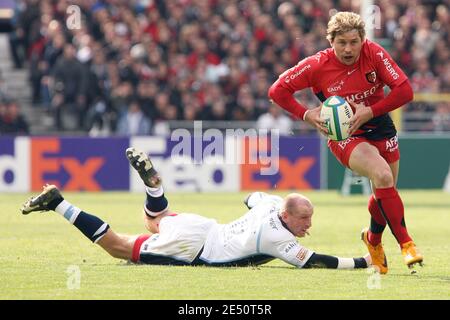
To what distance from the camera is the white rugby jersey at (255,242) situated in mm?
10281

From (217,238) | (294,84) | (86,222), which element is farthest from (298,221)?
(86,222)

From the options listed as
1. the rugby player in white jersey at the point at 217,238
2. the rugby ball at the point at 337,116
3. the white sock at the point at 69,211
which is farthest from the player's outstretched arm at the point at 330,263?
the white sock at the point at 69,211

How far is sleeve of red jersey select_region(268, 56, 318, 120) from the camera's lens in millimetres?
10906

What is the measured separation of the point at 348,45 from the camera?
34.4 ft

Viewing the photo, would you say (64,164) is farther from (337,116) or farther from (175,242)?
(337,116)

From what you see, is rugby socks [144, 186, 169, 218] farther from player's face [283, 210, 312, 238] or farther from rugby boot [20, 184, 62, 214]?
player's face [283, 210, 312, 238]

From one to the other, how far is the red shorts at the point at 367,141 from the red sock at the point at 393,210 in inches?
19.6

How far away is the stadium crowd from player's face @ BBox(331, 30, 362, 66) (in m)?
14.6

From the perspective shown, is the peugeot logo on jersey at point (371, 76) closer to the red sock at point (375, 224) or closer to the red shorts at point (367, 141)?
the red shorts at point (367, 141)

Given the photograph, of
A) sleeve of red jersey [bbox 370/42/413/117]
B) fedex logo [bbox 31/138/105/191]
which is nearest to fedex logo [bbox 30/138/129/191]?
fedex logo [bbox 31/138/105/191]
